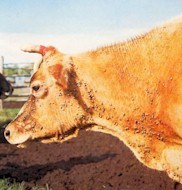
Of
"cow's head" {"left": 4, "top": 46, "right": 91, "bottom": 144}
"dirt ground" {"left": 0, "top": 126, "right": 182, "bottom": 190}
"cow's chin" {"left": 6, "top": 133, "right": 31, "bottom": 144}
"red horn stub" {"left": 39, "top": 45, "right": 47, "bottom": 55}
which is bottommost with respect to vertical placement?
"dirt ground" {"left": 0, "top": 126, "right": 182, "bottom": 190}

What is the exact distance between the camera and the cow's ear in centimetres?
427

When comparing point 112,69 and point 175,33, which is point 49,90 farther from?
point 175,33

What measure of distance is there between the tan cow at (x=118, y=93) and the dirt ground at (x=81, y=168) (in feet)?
7.94

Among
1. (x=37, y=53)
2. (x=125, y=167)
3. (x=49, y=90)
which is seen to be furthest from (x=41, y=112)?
(x=125, y=167)

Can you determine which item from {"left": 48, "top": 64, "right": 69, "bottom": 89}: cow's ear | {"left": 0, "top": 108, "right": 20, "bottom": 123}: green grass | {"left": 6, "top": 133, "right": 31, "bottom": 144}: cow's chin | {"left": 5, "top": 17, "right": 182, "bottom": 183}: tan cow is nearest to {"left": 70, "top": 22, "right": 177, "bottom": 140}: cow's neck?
{"left": 5, "top": 17, "right": 182, "bottom": 183}: tan cow

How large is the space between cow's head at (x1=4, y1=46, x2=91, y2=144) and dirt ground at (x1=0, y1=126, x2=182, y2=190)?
88.7 inches

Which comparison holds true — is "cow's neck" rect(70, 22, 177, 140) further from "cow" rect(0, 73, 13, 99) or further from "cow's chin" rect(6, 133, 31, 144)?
"cow" rect(0, 73, 13, 99)

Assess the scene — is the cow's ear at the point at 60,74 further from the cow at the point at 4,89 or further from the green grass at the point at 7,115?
the green grass at the point at 7,115

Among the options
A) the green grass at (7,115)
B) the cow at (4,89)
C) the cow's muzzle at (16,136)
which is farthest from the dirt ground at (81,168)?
the green grass at (7,115)

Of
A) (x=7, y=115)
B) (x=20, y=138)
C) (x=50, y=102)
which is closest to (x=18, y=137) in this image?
(x=20, y=138)

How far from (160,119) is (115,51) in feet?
2.29

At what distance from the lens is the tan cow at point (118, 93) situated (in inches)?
166

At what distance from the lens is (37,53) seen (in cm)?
452

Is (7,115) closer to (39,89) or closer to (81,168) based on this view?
(81,168)
